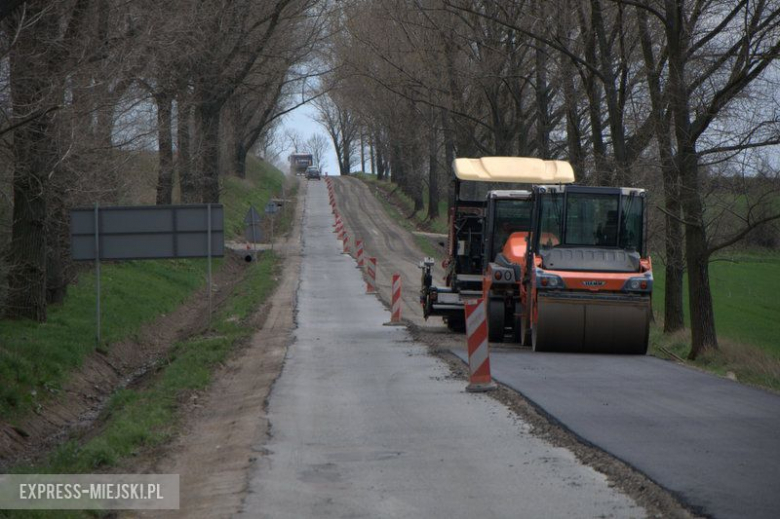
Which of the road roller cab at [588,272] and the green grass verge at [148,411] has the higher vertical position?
the road roller cab at [588,272]

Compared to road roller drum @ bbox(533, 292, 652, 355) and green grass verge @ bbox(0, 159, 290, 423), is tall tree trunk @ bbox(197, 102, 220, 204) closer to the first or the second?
green grass verge @ bbox(0, 159, 290, 423)

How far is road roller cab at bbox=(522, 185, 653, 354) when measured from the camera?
16.4 meters

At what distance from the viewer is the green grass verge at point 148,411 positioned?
952cm

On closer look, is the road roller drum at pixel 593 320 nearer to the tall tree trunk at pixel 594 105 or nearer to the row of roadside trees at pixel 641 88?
the row of roadside trees at pixel 641 88

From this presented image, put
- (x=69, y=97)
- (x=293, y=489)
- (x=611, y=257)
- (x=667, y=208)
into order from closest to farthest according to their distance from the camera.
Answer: (x=293, y=489) < (x=611, y=257) < (x=69, y=97) < (x=667, y=208)

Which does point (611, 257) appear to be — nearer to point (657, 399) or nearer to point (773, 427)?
point (657, 399)

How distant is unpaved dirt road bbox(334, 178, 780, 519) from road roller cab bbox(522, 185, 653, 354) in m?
0.48

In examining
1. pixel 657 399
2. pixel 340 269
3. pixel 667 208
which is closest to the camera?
pixel 657 399

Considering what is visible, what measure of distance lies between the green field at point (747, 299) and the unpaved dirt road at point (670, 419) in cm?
1552

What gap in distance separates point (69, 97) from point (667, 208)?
12878 mm

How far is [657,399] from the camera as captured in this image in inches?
446

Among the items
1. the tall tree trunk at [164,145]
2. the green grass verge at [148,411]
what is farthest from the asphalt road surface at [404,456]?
the tall tree trunk at [164,145]

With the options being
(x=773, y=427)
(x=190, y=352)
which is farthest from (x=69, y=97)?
(x=773, y=427)

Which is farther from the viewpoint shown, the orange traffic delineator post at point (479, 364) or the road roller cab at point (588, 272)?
the road roller cab at point (588, 272)
